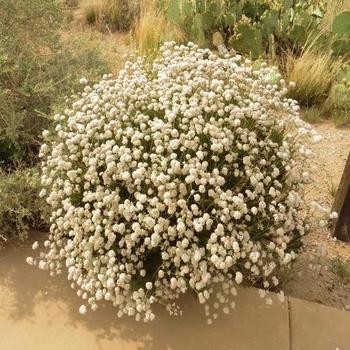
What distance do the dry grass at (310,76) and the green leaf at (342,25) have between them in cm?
29

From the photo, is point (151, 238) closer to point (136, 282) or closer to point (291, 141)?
point (136, 282)

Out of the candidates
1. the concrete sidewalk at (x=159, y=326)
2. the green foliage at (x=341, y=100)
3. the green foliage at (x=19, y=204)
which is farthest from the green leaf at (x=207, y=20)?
the concrete sidewalk at (x=159, y=326)

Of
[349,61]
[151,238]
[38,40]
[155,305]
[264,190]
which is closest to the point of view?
[151,238]

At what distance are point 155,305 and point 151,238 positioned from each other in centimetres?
54

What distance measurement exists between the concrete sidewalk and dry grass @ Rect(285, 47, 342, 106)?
2586 millimetres

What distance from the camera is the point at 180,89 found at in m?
2.57

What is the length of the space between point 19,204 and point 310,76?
3.10 m

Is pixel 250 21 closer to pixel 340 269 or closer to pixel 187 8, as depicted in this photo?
pixel 187 8

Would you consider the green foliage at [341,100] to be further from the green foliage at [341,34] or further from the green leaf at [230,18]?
the green leaf at [230,18]

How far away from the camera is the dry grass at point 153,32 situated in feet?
17.5

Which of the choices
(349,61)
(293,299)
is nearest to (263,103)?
(293,299)

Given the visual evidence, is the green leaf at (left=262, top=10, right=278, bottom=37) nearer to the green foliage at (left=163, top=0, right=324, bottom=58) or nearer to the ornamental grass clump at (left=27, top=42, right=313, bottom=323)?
the green foliage at (left=163, top=0, right=324, bottom=58)

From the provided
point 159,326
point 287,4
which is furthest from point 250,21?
point 159,326

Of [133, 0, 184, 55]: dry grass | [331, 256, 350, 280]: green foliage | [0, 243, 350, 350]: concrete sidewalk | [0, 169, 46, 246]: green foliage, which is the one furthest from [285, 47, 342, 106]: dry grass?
[0, 169, 46, 246]: green foliage
